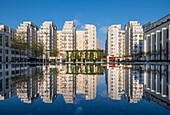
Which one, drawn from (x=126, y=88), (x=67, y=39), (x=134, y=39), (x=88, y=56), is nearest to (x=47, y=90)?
(x=126, y=88)

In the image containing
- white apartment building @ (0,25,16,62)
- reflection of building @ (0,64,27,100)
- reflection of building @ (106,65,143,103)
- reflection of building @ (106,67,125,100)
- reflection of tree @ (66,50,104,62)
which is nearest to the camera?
reflection of building @ (106,65,143,103)

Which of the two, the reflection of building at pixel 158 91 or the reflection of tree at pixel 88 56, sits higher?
the reflection of tree at pixel 88 56

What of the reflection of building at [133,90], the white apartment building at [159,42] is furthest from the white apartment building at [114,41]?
the reflection of building at [133,90]

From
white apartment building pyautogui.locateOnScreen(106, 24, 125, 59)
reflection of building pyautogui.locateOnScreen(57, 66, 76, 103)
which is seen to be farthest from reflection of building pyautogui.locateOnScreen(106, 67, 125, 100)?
white apartment building pyautogui.locateOnScreen(106, 24, 125, 59)

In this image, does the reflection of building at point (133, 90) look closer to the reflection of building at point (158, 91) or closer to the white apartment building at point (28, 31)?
the reflection of building at point (158, 91)

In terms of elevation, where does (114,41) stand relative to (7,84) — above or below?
above

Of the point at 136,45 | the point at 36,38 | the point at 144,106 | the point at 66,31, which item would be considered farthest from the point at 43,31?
the point at 144,106

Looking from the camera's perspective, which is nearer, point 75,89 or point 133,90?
point 133,90

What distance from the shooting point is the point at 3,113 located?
19.9 ft

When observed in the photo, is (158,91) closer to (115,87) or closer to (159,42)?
(115,87)

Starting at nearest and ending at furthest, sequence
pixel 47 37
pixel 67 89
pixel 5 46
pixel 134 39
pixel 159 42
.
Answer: pixel 67 89 → pixel 159 42 → pixel 5 46 → pixel 134 39 → pixel 47 37

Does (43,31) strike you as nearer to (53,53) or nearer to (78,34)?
(53,53)

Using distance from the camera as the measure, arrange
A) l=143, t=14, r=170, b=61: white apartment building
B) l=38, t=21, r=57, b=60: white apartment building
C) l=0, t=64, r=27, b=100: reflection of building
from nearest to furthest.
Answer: l=0, t=64, r=27, b=100: reflection of building, l=143, t=14, r=170, b=61: white apartment building, l=38, t=21, r=57, b=60: white apartment building

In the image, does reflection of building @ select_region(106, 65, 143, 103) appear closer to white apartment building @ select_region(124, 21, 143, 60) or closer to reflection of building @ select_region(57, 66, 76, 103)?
reflection of building @ select_region(57, 66, 76, 103)
